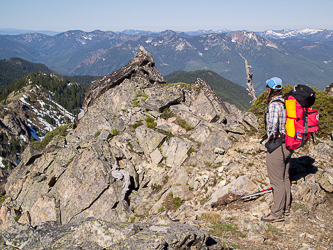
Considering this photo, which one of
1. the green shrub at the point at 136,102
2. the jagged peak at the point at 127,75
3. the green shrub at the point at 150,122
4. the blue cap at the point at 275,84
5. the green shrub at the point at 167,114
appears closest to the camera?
the blue cap at the point at 275,84

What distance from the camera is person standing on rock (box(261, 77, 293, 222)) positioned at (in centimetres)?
778

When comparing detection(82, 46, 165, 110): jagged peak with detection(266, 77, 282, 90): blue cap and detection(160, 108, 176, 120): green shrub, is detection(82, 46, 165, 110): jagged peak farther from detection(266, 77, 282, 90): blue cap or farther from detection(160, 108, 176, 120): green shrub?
detection(266, 77, 282, 90): blue cap

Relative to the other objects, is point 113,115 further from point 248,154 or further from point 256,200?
point 256,200

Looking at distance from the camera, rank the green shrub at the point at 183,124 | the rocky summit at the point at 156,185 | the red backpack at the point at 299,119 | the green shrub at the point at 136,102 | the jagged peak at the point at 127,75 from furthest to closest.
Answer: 1. the jagged peak at the point at 127,75
2. the green shrub at the point at 136,102
3. the green shrub at the point at 183,124
4. the red backpack at the point at 299,119
5. the rocky summit at the point at 156,185

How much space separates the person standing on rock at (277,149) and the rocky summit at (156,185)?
0.98 metres

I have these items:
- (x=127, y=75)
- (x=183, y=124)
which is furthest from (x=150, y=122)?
(x=127, y=75)

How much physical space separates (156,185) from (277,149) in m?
11.1

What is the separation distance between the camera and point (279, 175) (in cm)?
826

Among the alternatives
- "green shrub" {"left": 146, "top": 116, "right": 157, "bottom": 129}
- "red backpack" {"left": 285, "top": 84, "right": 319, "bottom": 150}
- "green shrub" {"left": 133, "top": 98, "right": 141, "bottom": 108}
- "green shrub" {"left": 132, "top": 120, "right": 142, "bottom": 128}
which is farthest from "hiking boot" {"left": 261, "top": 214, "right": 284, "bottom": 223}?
"green shrub" {"left": 133, "top": 98, "right": 141, "bottom": 108}

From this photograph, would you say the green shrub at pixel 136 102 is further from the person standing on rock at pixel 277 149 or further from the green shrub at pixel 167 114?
the person standing on rock at pixel 277 149

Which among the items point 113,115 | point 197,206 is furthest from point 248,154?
point 113,115

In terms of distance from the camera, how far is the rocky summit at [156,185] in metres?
7.27

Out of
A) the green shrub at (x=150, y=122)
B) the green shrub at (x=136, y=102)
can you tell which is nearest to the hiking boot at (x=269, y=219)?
the green shrub at (x=150, y=122)

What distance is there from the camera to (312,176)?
11.2 metres
